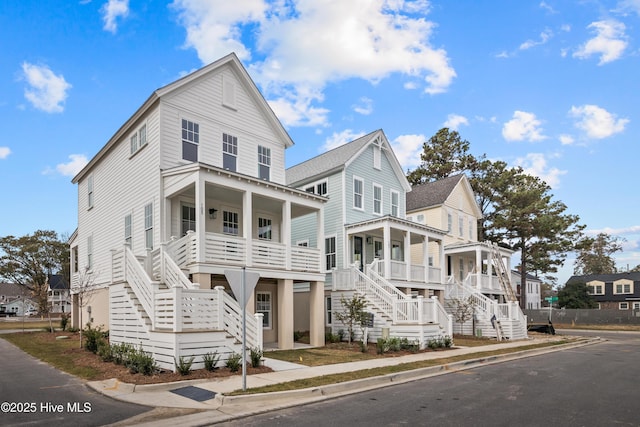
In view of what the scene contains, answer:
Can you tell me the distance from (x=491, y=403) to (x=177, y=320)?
25.6ft

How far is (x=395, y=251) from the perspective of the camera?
102 feet

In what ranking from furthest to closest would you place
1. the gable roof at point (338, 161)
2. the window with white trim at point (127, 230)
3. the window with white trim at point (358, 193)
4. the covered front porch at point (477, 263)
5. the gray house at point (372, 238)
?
the covered front porch at point (477, 263), the window with white trim at point (358, 193), the gable roof at point (338, 161), the gray house at point (372, 238), the window with white trim at point (127, 230)

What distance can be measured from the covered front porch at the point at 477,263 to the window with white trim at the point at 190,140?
18.6 metres

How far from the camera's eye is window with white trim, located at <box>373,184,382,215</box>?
2941 centimetres

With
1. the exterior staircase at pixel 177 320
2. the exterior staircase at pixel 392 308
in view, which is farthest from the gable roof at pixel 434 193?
the exterior staircase at pixel 177 320

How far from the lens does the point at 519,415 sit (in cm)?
895

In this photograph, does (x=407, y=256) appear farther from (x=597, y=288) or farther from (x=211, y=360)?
(x=597, y=288)

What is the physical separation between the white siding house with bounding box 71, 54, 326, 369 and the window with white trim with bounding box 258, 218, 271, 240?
1.9 inches

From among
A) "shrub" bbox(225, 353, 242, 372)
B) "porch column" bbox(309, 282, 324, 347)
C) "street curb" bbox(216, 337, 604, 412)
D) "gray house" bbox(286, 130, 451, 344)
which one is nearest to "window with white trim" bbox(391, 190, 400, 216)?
"gray house" bbox(286, 130, 451, 344)

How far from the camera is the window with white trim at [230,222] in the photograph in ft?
68.9

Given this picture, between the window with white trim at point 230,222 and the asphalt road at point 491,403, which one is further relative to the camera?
the window with white trim at point 230,222

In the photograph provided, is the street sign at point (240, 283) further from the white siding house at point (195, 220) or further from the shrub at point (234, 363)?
the shrub at point (234, 363)

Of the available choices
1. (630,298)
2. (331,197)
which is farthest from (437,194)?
(630,298)

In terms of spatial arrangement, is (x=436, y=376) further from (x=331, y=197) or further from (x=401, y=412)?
(x=331, y=197)
